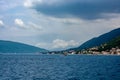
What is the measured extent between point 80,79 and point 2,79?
25715 millimetres

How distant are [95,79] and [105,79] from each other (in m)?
3.31

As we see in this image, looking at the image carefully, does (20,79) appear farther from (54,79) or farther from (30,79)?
(54,79)

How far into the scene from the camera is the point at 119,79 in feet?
292

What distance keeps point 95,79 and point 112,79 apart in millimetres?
5545

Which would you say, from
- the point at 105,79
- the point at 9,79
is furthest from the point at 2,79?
the point at 105,79

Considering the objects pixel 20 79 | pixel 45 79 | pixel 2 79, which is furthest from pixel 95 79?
pixel 2 79

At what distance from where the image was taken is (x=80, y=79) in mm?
90750

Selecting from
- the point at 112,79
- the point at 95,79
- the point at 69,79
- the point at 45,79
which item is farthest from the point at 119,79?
the point at 45,79

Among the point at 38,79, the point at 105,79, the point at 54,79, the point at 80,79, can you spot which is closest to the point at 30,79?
the point at 38,79

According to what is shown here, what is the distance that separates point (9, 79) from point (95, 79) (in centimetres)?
2845

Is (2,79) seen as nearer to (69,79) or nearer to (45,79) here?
(45,79)

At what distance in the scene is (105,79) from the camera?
295ft

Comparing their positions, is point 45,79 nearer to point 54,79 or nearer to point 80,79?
point 54,79

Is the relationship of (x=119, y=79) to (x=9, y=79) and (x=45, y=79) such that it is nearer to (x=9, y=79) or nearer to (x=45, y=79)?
(x=45, y=79)
